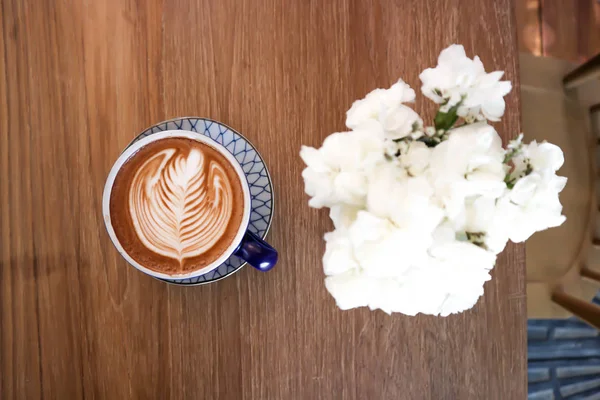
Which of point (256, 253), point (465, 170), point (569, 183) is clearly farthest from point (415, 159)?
point (569, 183)

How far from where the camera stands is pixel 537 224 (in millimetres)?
375

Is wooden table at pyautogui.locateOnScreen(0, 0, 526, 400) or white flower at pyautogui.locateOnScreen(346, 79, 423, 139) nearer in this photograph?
white flower at pyautogui.locateOnScreen(346, 79, 423, 139)

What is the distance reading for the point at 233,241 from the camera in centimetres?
55

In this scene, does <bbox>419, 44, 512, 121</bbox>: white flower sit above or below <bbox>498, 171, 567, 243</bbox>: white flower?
above

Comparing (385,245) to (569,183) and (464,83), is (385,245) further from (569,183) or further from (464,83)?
(569,183)

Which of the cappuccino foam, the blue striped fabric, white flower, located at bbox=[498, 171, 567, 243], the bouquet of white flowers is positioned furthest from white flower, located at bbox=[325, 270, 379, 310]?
the blue striped fabric

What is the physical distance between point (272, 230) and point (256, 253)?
87 millimetres

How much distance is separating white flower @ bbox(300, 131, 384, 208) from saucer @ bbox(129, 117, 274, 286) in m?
0.23

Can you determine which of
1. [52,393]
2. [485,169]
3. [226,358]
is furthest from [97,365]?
[485,169]

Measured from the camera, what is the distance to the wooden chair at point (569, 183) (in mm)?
941

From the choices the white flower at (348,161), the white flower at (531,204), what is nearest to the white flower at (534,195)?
the white flower at (531,204)

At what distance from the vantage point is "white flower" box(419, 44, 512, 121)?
0.39 metres

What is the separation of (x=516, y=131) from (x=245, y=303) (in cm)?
44

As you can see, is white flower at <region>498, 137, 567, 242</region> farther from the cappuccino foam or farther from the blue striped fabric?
the blue striped fabric
